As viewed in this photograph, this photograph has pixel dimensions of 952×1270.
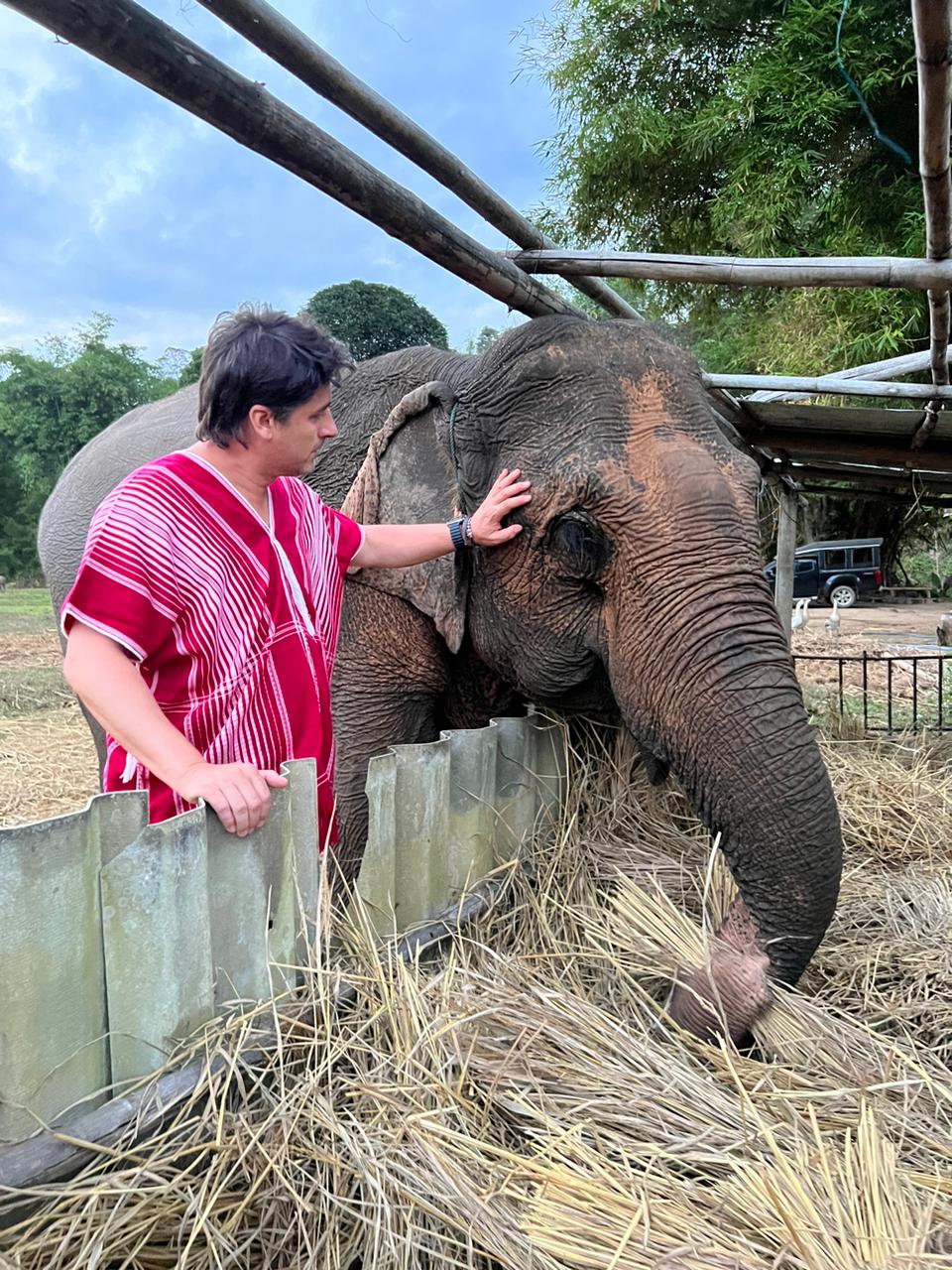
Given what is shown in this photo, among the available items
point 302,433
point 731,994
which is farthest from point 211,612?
point 731,994

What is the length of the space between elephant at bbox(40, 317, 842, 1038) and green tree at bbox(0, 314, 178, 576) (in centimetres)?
4881

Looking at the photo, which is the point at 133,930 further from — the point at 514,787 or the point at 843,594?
the point at 843,594

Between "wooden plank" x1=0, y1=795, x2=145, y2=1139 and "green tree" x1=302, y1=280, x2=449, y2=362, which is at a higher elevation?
"green tree" x1=302, y1=280, x2=449, y2=362

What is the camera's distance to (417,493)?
3.40 m

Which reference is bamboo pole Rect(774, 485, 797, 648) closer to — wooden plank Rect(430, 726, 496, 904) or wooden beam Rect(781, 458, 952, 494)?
wooden beam Rect(781, 458, 952, 494)

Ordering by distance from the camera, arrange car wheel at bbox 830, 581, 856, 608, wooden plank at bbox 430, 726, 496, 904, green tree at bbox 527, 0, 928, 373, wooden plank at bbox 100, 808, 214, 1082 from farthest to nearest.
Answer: car wheel at bbox 830, 581, 856, 608 → green tree at bbox 527, 0, 928, 373 → wooden plank at bbox 430, 726, 496, 904 → wooden plank at bbox 100, 808, 214, 1082

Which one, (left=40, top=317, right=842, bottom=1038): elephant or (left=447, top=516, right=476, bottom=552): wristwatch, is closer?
(left=40, top=317, right=842, bottom=1038): elephant

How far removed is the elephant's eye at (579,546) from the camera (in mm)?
2902

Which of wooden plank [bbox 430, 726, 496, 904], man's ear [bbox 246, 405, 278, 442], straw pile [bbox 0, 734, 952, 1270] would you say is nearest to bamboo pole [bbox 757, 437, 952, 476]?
wooden plank [bbox 430, 726, 496, 904]

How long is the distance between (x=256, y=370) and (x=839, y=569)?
3117 centimetres

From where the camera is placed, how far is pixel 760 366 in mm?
14414

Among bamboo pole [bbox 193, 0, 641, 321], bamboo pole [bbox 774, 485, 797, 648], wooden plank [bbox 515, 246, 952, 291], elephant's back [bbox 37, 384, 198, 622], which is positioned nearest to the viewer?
bamboo pole [bbox 193, 0, 641, 321]

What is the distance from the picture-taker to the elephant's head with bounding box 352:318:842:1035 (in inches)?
98.9

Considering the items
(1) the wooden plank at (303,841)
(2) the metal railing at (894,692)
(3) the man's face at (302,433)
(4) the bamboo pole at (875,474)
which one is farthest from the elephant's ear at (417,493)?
(2) the metal railing at (894,692)
